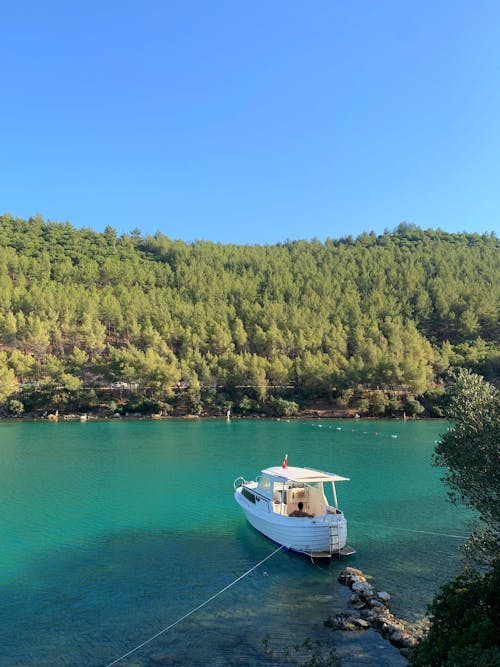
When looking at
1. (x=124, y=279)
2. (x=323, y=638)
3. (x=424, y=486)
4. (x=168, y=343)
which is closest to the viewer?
(x=323, y=638)

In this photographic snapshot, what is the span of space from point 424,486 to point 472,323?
73303mm

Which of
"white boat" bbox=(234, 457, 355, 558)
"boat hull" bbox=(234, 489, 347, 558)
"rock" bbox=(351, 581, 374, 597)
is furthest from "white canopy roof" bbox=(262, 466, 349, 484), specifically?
"rock" bbox=(351, 581, 374, 597)

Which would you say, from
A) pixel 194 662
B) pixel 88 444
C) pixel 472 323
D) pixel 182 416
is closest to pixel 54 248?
pixel 182 416

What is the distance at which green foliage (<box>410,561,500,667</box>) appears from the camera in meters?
7.02

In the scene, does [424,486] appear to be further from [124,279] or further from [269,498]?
[124,279]

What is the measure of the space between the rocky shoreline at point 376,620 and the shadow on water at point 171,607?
0.30 metres

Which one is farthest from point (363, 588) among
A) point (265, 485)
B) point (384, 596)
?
point (265, 485)

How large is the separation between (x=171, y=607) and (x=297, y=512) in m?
7.22

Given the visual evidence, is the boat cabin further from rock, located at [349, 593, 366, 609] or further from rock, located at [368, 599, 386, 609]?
rock, located at [368, 599, 386, 609]

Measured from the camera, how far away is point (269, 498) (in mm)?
19875

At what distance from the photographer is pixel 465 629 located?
812 cm

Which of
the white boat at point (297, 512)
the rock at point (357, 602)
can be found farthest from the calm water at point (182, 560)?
the white boat at point (297, 512)

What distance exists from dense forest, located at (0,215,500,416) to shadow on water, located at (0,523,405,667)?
5300 centimetres

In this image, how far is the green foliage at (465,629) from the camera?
7.02 m
